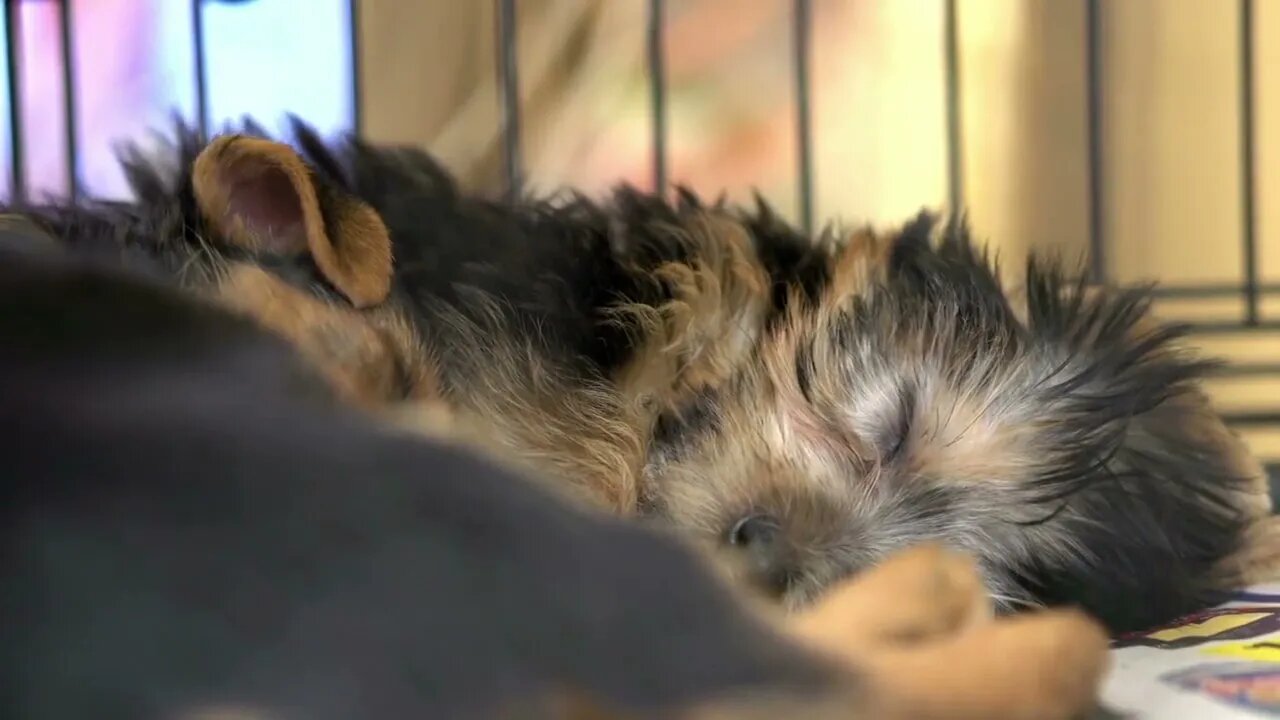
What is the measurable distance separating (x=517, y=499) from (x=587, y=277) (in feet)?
3.01

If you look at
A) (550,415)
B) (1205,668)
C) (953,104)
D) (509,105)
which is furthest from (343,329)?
(953,104)

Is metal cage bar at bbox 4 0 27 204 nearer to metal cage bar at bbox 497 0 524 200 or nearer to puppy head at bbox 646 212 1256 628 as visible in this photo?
metal cage bar at bbox 497 0 524 200

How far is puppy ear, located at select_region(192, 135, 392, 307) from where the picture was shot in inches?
44.0

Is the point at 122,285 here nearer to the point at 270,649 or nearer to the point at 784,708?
the point at 270,649

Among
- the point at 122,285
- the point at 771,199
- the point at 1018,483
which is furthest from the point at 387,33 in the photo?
the point at 122,285

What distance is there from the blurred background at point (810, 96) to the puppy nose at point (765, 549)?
4.41 ft

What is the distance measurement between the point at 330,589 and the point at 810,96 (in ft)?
7.65

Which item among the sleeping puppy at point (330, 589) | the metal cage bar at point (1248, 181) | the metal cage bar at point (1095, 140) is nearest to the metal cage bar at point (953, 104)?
the metal cage bar at point (1095, 140)

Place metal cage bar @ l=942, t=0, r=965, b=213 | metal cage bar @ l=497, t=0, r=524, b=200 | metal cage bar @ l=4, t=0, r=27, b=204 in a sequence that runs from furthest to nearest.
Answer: metal cage bar @ l=942, t=0, r=965, b=213, metal cage bar @ l=497, t=0, r=524, b=200, metal cage bar @ l=4, t=0, r=27, b=204

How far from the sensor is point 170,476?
51 cm

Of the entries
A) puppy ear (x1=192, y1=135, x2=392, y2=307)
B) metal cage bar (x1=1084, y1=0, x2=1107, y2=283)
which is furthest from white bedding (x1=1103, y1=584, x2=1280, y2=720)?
metal cage bar (x1=1084, y1=0, x2=1107, y2=283)

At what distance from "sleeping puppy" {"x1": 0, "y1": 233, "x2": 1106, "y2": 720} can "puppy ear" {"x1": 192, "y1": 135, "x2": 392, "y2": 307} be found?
1.73 ft

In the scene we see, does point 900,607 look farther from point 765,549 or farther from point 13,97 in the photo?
point 13,97

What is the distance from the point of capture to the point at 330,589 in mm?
474
